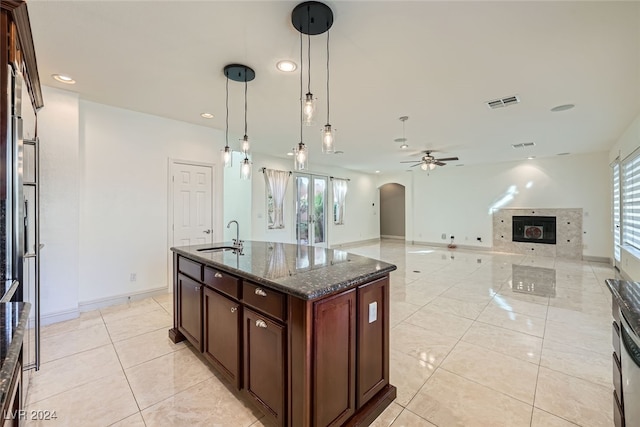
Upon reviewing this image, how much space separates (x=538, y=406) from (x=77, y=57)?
4.66 m

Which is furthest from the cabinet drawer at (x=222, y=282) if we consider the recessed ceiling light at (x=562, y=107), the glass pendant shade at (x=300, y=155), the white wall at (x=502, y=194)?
the white wall at (x=502, y=194)

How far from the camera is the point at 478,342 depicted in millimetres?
2680

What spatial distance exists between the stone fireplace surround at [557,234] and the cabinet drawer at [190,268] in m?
8.54

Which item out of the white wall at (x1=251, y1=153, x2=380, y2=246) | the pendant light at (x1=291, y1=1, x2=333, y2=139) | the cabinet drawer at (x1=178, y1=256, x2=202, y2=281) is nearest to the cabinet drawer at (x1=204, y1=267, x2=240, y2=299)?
the cabinet drawer at (x1=178, y1=256, x2=202, y2=281)

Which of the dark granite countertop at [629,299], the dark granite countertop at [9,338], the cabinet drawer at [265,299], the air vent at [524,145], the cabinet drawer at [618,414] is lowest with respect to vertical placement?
the cabinet drawer at [618,414]

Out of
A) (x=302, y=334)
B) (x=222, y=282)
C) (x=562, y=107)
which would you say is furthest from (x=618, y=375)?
(x=562, y=107)

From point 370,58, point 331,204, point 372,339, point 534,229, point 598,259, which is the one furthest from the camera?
point 331,204

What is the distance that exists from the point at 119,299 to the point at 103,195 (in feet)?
4.71

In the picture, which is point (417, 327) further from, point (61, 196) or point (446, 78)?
point (61, 196)

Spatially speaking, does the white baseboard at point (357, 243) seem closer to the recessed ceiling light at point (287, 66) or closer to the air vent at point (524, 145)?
the air vent at point (524, 145)

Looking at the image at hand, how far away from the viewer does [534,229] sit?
757 cm

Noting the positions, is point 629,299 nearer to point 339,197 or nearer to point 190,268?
point 190,268

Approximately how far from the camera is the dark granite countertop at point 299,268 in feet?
4.77

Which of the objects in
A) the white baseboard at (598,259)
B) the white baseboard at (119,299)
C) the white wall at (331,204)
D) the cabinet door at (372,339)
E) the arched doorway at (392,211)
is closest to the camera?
the cabinet door at (372,339)
